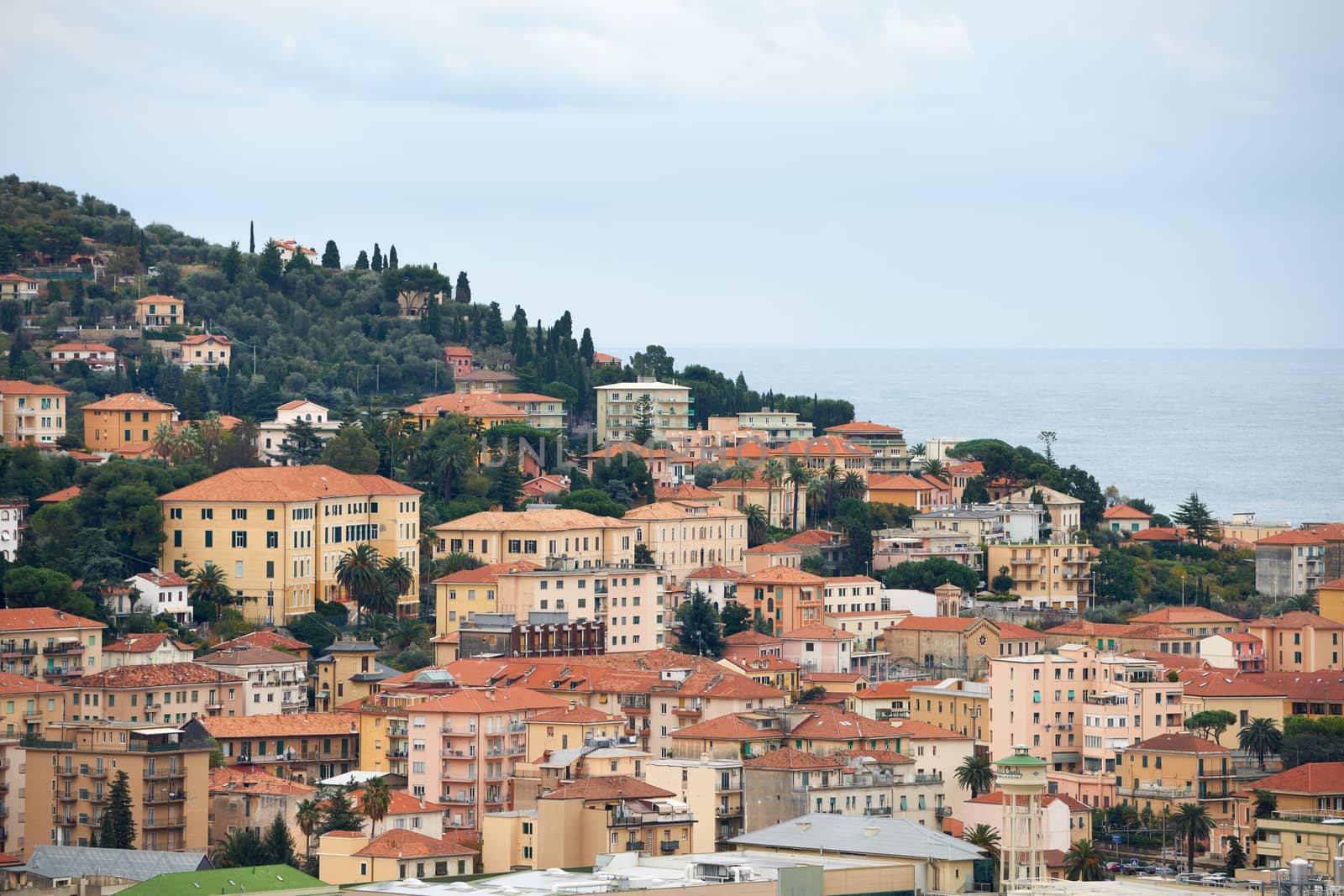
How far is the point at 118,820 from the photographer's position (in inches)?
2889

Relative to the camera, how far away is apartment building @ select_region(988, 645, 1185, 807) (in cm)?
8981

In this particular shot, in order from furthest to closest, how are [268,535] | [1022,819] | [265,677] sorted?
1. [268,535]
2. [265,677]
3. [1022,819]

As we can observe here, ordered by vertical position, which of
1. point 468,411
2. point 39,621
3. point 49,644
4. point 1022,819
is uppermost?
point 468,411

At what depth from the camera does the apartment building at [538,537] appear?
104 m

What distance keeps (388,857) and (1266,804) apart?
25.6m

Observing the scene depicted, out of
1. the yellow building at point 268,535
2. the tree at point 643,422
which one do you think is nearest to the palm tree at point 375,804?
the yellow building at point 268,535

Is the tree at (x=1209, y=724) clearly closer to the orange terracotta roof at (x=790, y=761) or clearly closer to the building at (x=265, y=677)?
the orange terracotta roof at (x=790, y=761)

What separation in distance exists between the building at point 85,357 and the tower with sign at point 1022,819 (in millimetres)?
71123

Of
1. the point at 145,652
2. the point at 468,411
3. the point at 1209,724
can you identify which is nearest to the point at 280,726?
the point at 145,652

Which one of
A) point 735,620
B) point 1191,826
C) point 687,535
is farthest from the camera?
point 687,535

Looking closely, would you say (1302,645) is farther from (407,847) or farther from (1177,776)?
(407,847)

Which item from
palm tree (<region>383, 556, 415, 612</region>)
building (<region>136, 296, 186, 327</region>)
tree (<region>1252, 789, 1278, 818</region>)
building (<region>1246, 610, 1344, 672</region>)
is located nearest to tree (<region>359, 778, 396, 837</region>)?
tree (<region>1252, 789, 1278, 818</region>)

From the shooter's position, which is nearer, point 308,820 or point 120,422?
point 308,820

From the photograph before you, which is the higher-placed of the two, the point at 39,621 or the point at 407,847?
the point at 39,621
